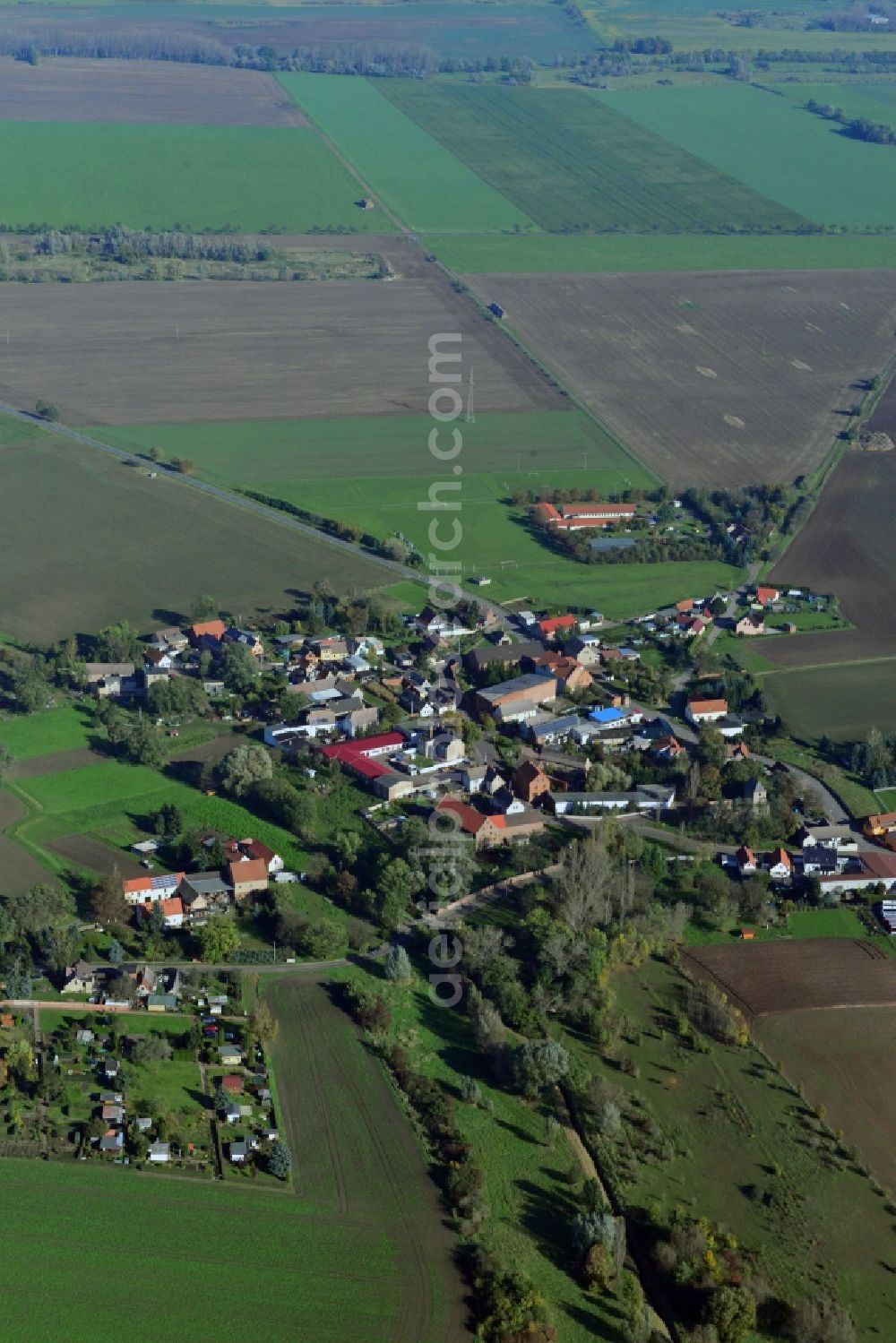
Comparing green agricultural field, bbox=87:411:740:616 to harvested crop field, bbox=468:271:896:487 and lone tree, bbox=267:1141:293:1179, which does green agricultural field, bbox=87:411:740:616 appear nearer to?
harvested crop field, bbox=468:271:896:487

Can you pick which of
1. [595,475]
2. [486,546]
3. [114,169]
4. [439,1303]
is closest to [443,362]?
[595,475]

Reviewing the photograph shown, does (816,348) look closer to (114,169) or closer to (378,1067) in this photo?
(114,169)

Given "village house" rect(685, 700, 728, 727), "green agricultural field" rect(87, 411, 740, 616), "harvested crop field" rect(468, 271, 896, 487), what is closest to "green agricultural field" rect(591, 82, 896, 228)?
"harvested crop field" rect(468, 271, 896, 487)

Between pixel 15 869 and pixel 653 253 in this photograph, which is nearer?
pixel 15 869

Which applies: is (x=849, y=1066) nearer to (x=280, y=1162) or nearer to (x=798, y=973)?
(x=798, y=973)

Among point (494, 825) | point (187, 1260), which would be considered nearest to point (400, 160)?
point (494, 825)
